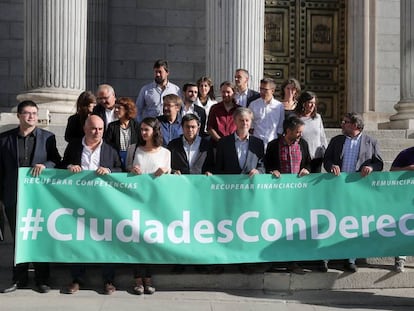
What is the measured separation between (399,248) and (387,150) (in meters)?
3.81

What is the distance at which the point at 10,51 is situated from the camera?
47.4 ft

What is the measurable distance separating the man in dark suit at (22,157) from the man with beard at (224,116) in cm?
219

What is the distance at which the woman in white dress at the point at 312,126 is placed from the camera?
8250 millimetres

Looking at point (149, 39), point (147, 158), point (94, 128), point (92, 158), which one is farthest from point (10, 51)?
point (147, 158)

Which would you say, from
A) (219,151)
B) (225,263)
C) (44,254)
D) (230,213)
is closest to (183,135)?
(219,151)

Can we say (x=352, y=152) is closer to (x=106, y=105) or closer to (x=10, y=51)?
(x=106, y=105)

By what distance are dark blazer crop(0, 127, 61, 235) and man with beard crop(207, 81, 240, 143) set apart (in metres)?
2.12

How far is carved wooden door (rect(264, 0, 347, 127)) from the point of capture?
15.5 metres

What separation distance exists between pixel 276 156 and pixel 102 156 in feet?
6.45

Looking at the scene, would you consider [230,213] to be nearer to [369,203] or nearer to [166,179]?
[166,179]

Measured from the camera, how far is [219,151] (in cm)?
768

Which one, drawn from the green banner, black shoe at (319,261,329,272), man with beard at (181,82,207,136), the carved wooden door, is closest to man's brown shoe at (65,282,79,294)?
the green banner

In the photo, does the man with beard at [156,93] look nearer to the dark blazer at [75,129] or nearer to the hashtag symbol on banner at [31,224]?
the dark blazer at [75,129]

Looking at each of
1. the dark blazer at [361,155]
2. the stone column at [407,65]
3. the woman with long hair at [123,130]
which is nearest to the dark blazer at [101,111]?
the woman with long hair at [123,130]
